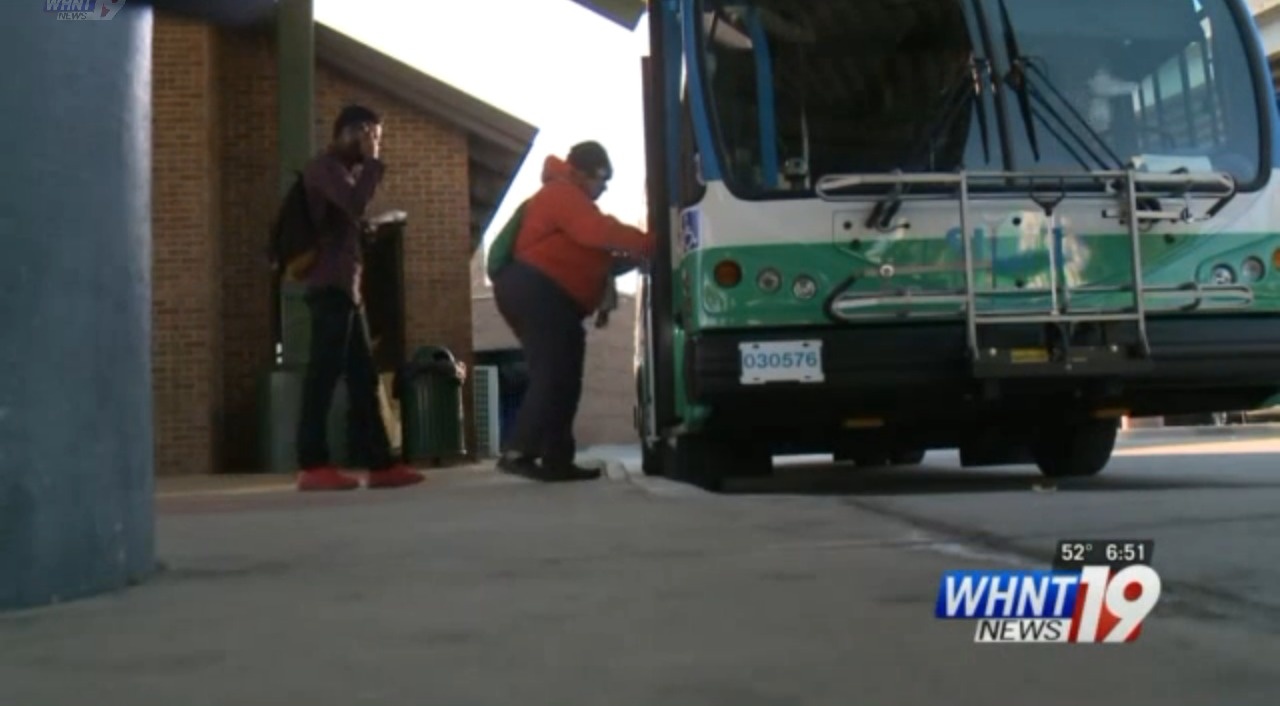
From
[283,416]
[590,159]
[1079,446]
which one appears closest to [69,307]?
[590,159]

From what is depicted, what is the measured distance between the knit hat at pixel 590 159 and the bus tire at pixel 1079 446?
2725mm

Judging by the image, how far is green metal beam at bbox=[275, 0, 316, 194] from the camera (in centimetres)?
1387

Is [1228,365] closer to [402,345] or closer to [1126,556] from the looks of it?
[1126,556]

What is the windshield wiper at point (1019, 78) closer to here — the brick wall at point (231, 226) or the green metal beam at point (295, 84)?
the green metal beam at point (295, 84)

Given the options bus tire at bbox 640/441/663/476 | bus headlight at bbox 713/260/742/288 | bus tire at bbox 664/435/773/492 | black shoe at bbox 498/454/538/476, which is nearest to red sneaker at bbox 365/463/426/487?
black shoe at bbox 498/454/538/476

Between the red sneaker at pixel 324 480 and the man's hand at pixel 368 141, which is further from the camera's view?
the red sneaker at pixel 324 480

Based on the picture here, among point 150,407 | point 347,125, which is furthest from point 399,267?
point 150,407

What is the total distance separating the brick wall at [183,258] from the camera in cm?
1372

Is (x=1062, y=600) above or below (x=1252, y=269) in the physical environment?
below

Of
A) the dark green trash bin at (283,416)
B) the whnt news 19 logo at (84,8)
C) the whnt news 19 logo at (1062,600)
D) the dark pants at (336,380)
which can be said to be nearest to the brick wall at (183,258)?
the dark green trash bin at (283,416)

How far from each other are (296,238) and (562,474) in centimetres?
186

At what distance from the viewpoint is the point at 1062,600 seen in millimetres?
2814

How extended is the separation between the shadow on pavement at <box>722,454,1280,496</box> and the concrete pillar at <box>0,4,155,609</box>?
3.67 metres

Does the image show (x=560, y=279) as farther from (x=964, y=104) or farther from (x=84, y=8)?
(x=84, y=8)
